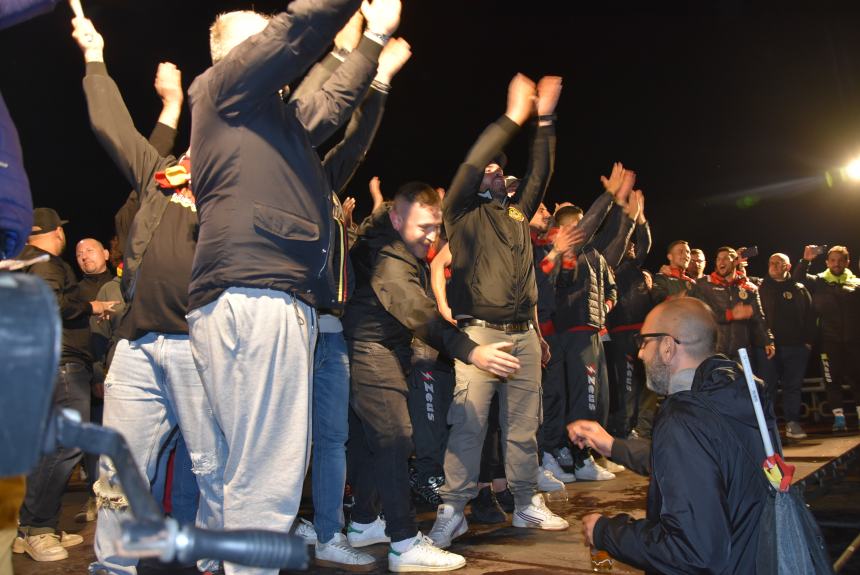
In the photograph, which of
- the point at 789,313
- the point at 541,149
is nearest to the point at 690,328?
the point at 541,149

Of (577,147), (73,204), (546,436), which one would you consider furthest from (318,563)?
(577,147)

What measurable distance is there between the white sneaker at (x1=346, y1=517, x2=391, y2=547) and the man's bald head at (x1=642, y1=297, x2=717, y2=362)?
2.22 metres

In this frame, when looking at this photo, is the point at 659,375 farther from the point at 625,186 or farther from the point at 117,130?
the point at 625,186

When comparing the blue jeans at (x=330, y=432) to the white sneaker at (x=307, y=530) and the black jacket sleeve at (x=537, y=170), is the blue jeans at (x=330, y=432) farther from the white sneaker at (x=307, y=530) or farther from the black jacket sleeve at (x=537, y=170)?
the black jacket sleeve at (x=537, y=170)

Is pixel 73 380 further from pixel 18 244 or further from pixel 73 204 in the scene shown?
pixel 73 204

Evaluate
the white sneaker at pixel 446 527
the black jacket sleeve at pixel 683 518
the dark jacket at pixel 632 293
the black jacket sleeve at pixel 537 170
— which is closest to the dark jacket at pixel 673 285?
the dark jacket at pixel 632 293

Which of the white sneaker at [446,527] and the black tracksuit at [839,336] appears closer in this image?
the white sneaker at [446,527]

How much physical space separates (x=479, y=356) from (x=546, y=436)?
3.44m

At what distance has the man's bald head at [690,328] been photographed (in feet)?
8.63

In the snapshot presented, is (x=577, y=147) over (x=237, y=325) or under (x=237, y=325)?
over

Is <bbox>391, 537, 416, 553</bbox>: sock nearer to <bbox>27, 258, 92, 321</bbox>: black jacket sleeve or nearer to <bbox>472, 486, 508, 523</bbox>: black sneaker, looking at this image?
<bbox>472, 486, 508, 523</bbox>: black sneaker

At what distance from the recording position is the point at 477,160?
4.48 m

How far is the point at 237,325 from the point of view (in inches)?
83.8

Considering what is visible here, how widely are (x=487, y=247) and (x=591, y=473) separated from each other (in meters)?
2.57
